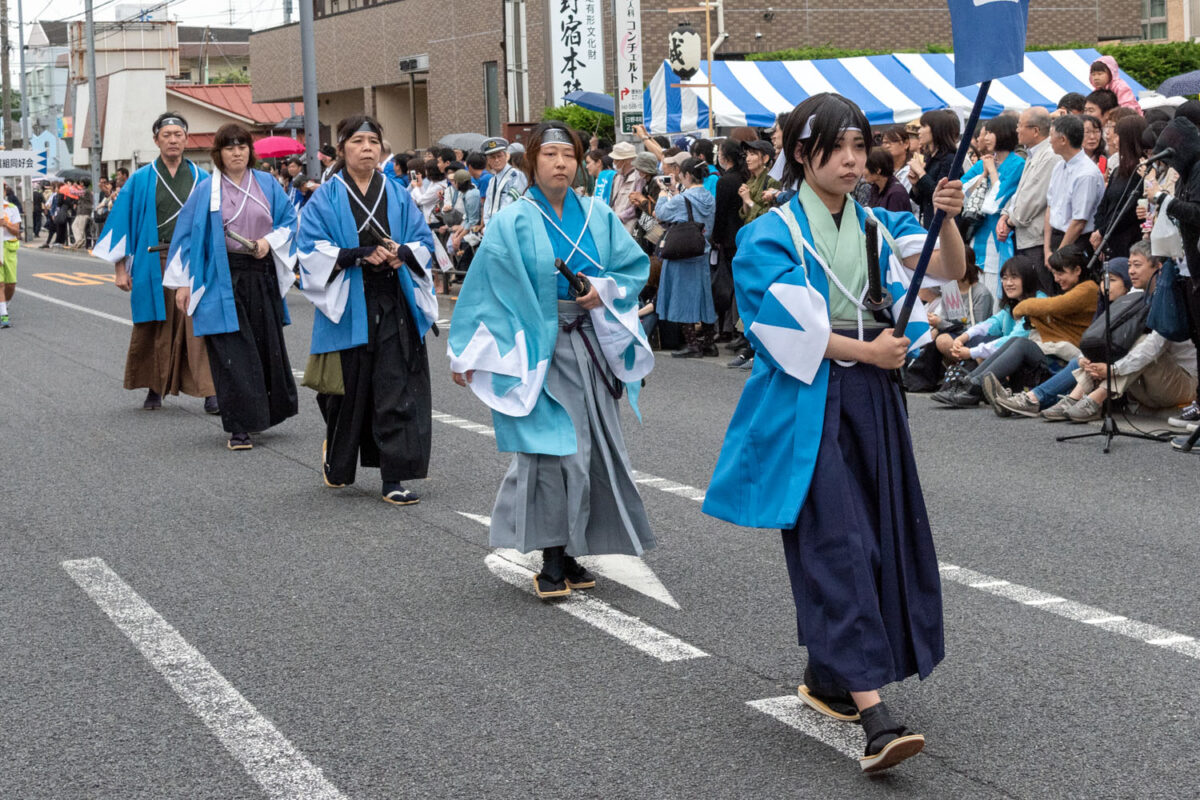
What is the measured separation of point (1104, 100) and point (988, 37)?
855 centimetres

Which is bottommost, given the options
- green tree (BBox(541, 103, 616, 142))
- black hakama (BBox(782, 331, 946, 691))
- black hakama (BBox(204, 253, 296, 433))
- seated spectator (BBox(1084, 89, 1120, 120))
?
black hakama (BBox(782, 331, 946, 691))

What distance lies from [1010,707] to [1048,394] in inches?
224

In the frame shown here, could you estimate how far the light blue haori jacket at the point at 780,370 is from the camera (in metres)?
4.01

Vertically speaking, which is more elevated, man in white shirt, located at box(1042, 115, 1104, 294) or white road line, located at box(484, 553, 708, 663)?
man in white shirt, located at box(1042, 115, 1104, 294)

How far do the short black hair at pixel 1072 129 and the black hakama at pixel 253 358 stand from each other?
543 centimetres

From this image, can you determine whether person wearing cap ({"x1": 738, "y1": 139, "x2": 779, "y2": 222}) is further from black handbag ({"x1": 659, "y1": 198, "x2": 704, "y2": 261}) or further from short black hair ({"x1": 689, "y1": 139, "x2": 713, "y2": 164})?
short black hair ({"x1": 689, "y1": 139, "x2": 713, "y2": 164})

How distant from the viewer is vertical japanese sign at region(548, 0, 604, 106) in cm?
2928

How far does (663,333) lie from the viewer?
14219 millimetres

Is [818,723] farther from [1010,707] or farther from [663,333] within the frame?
[663,333]

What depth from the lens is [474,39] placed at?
37.4m

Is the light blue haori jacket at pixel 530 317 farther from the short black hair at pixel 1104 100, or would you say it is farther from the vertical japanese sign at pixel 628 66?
the vertical japanese sign at pixel 628 66

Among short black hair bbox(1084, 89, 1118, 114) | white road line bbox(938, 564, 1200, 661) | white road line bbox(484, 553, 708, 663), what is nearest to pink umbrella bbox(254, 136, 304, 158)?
short black hair bbox(1084, 89, 1118, 114)

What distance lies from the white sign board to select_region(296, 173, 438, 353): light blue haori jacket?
474 inches

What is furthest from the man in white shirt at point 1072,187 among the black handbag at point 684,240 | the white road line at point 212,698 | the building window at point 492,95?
the building window at point 492,95
